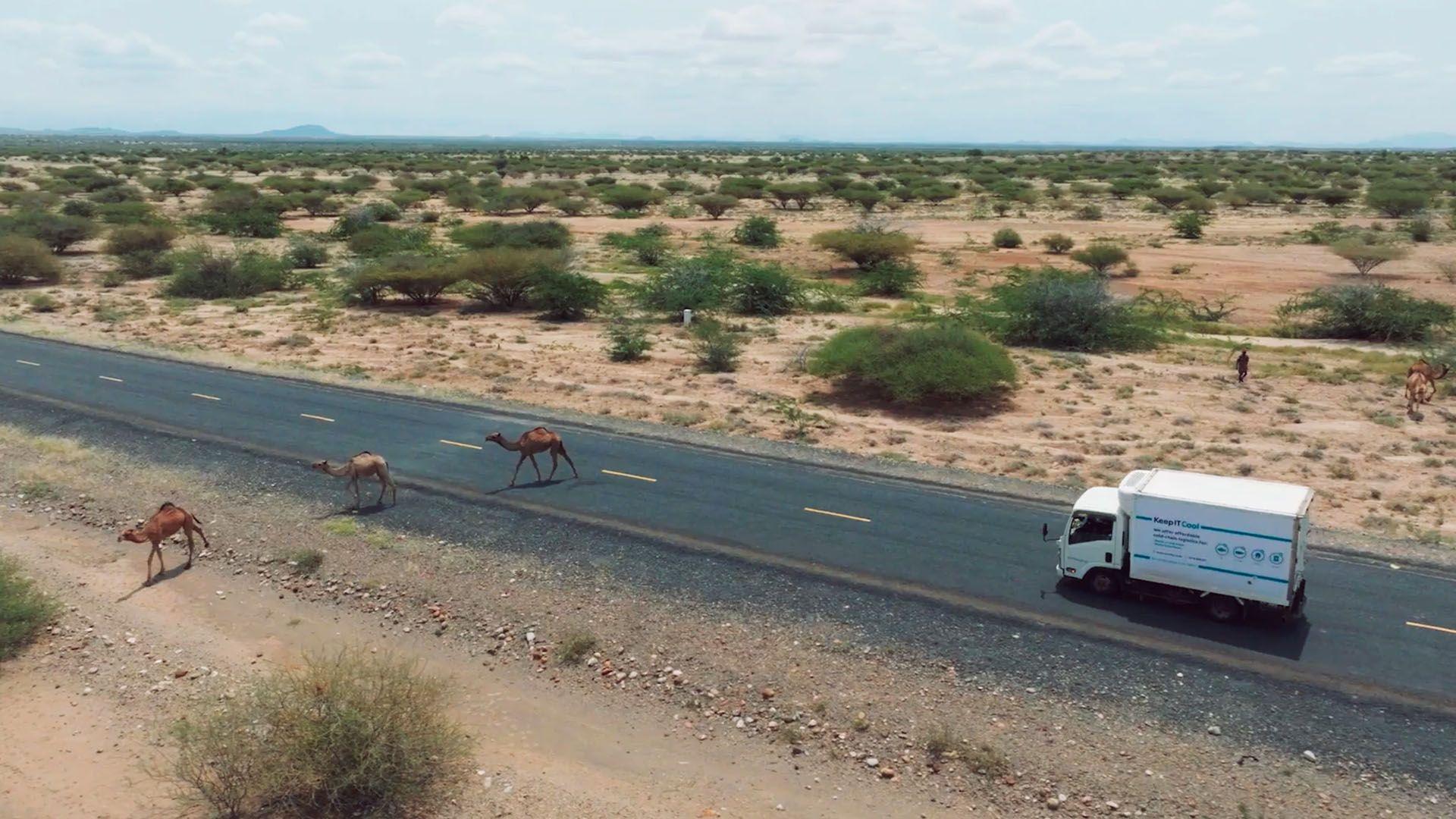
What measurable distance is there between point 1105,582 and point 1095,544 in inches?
24.6

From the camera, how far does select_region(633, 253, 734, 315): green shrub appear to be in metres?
42.9

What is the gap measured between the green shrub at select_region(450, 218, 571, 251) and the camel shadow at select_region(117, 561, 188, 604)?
37155mm

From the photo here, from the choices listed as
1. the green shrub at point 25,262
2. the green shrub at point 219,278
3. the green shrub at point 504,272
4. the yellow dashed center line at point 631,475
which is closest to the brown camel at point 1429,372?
the yellow dashed center line at point 631,475

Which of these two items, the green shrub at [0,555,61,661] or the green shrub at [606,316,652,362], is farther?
the green shrub at [606,316,652,362]

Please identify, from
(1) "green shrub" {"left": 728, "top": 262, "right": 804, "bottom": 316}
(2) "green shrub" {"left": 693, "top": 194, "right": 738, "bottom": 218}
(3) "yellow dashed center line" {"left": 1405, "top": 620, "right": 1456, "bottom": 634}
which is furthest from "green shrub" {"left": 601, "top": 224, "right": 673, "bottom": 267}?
(3) "yellow dashed center line" {"left": 1405, "top": 620, "right": 1456, "bottom": 634}

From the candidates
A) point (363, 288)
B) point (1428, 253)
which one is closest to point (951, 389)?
point (363, 288)

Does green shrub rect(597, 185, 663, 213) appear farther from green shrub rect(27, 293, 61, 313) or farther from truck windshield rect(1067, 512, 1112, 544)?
truck windshield rect(1067, 512, 1112, 544)

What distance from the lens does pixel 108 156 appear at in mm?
172875

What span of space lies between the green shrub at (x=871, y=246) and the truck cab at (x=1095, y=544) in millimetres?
38355

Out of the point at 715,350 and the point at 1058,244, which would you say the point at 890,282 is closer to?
the point at 1058,244

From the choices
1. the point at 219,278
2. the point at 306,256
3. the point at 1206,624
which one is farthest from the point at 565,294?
the point at 1206,624

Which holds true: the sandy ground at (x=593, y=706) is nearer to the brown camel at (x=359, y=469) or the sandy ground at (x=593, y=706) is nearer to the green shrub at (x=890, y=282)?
the brown camel at (x=359, y=469)

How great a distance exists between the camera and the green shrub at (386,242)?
179 feet

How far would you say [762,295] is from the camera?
145 ft
